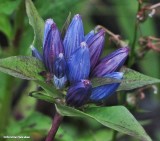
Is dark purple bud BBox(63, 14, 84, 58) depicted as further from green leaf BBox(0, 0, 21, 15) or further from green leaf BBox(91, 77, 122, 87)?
green leaf BBox(0, 0, 21, 15)

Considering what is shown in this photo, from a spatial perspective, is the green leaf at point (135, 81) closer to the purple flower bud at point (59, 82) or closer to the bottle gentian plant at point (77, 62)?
the bottle gentian plant at point (77, 62)

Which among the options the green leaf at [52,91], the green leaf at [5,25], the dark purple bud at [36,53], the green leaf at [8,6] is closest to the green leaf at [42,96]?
the green leaf at [52,91]

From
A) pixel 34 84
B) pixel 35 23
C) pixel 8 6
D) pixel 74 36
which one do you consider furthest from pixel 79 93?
pixel 34 84

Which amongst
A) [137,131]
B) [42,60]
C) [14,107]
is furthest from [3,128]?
[137,131]

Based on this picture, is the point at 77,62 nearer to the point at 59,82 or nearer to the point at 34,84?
the point at 59,82

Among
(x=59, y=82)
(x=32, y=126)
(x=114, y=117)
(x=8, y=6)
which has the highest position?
(x=8, y=6)

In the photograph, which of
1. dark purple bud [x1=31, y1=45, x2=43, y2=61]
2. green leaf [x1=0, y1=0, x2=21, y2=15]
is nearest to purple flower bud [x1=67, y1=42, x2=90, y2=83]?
dark purple bud [x1=31, y1=45, x2=43, y2=61]

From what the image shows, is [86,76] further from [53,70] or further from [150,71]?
[150,71]
